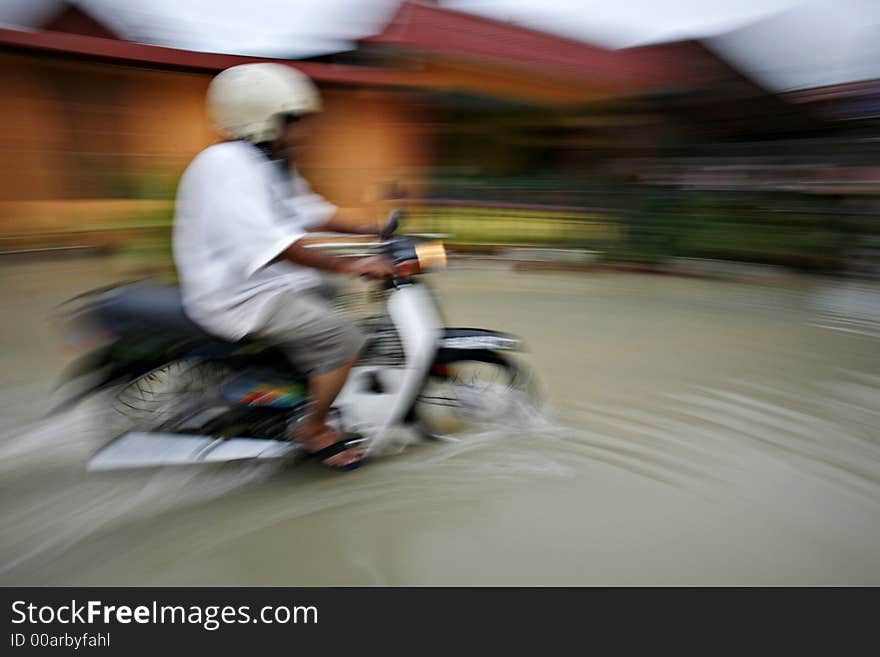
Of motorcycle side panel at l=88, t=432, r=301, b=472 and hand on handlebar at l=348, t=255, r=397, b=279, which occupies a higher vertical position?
hand on handlebar at l=348, t=255, r=397, b=279

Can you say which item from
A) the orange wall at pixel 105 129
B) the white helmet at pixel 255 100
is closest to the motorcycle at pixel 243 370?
the white helmet at pixel 255 100

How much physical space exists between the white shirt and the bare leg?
296 millimetres

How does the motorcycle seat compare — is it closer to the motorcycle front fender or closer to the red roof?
the motorcycle front fender

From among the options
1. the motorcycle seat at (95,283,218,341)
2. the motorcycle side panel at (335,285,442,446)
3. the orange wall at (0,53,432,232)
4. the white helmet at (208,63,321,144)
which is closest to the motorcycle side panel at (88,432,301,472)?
the motorcycle side panel at (335,285,442,446)

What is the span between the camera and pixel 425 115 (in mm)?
10031

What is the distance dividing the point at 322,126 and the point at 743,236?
6.18 m

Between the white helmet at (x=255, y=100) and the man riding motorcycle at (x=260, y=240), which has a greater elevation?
the white helmet at (x=255, y=100)

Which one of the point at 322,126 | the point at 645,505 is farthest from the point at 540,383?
the point at 322,126

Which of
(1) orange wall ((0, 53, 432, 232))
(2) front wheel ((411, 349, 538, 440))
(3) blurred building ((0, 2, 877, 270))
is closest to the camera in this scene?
(2) front wheel ((411, 349, 538, 440))

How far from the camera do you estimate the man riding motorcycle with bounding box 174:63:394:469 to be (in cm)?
191

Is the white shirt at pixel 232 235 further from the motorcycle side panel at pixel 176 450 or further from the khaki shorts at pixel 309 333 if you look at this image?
the motorcycle side panel at pixel 176 450

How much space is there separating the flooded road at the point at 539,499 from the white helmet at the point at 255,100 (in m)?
1.26

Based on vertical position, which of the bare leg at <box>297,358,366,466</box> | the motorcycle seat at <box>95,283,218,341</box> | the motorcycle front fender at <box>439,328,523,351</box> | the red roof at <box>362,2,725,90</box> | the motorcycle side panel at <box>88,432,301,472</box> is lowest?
the motorcycle side panel at <box>88,432,301,472</box>

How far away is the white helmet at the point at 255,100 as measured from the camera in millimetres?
1925
